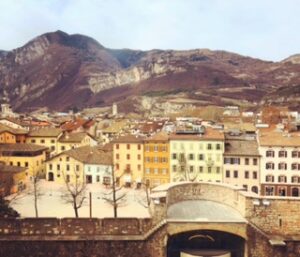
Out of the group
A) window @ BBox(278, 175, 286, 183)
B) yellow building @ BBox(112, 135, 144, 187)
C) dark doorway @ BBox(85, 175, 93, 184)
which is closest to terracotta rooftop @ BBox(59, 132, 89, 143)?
dark doorway @ BBox(85, 175, 93, 184)

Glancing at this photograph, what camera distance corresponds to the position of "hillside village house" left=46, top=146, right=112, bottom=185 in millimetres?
62719

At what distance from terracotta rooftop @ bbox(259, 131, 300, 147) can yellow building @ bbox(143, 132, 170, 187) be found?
39.7ft

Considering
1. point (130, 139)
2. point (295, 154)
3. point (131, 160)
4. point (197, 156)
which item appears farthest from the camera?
point (130, 139)

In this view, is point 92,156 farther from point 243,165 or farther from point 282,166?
point 282,166

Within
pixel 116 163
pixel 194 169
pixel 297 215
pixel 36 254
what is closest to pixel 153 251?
pixel 36 254

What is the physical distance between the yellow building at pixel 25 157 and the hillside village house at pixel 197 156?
21344mm

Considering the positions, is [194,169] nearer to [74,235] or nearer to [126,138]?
[126,138]

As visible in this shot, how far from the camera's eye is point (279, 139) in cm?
5391

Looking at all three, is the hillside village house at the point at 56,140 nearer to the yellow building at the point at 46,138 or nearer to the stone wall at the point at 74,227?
the yellow building at the point at 46,138

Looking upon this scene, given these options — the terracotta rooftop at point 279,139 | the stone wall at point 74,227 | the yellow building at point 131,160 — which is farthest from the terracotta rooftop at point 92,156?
the stone wall at point 74,227

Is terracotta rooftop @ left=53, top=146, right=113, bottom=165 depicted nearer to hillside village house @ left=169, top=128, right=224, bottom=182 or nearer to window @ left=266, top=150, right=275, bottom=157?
hillside village house @ left=169, top=128, right=224, bottom=182

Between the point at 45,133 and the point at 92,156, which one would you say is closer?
the point at 92,156

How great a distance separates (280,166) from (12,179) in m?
31.6

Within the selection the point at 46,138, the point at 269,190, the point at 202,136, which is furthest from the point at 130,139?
the point at 46,138
